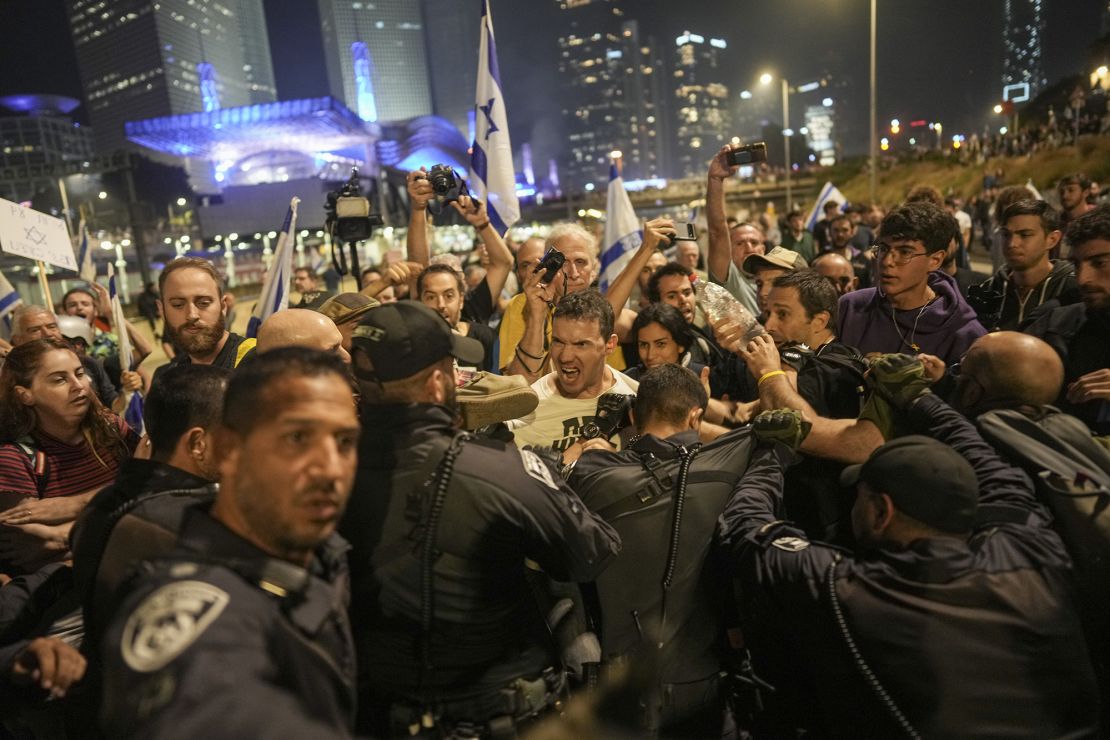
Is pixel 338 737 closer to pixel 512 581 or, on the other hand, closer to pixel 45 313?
pixel 512 581

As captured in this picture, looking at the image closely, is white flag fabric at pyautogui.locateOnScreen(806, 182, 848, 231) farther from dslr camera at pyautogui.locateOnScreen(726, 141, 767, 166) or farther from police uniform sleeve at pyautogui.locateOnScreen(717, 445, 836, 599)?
police uniform sleeve at pyautogui.locateOnScreen(717, 445, 836, 599)

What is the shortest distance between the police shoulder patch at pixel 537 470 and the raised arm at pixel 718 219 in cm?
360

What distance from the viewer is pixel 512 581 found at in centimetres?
210

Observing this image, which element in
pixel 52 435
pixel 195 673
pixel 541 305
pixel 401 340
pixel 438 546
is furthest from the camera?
pixel 541 305

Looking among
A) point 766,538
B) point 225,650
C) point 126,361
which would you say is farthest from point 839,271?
point 126,361

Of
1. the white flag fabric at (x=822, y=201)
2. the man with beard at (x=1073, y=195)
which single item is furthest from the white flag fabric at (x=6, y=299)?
the man with beard at (x=1073, y=195)

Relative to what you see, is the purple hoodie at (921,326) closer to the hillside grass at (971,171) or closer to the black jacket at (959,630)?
the black jacket at (959,630)

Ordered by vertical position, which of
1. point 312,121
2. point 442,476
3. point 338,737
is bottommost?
point 338,737

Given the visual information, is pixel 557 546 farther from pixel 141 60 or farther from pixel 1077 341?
pixel 141 60

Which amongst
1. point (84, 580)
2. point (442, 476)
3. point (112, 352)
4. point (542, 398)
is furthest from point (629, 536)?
point (112, 352)

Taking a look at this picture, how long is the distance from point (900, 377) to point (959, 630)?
3.05 ft

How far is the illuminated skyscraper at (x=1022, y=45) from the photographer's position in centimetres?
12456

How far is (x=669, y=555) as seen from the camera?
8.25 feet

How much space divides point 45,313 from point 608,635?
5.18m
